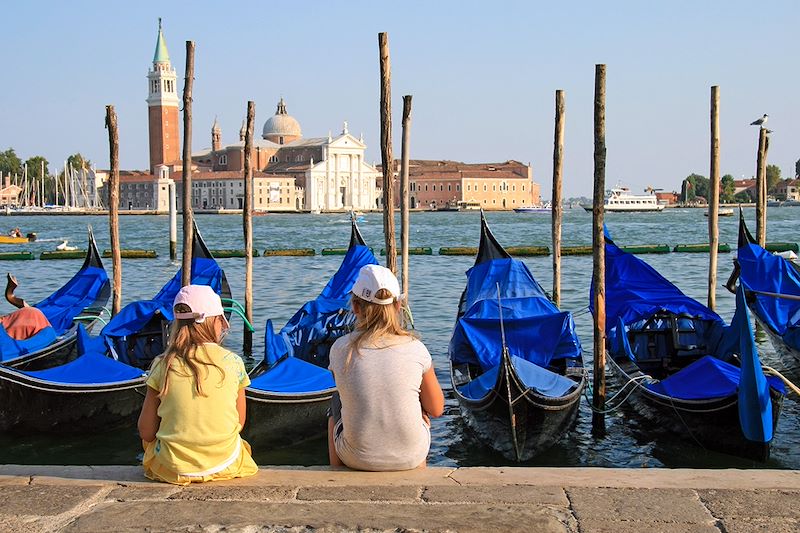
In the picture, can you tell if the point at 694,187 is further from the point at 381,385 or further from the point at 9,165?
the point at 381,385

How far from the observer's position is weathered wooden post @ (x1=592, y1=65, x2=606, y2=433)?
4945 millimetres

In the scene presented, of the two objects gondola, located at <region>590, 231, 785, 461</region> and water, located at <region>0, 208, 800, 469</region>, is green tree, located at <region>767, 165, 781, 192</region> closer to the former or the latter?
water, located at <region>0, 208, 800, 469</region>

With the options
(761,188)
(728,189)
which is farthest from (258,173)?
(761,188)

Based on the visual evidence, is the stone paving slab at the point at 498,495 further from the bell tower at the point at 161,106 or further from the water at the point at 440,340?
the bell tower at the point at 161,106

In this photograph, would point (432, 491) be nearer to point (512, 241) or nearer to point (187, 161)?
point (187, 161)

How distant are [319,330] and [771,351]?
3.76m

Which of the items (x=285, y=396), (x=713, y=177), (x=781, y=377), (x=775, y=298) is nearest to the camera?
(x=781, y=377)

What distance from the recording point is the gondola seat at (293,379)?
187 inches

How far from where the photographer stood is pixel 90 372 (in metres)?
5.04

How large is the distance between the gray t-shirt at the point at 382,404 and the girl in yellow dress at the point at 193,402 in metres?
0.28

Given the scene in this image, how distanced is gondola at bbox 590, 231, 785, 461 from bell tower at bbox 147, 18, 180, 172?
2507 inches

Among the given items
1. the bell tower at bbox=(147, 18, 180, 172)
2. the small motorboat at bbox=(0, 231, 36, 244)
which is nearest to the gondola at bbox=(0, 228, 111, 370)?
the small motorboat at bbox=(0, 231, 36, 244)

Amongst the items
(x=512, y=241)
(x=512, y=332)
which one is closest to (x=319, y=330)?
(x=512, y=332)

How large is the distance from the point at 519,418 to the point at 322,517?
2.38m
